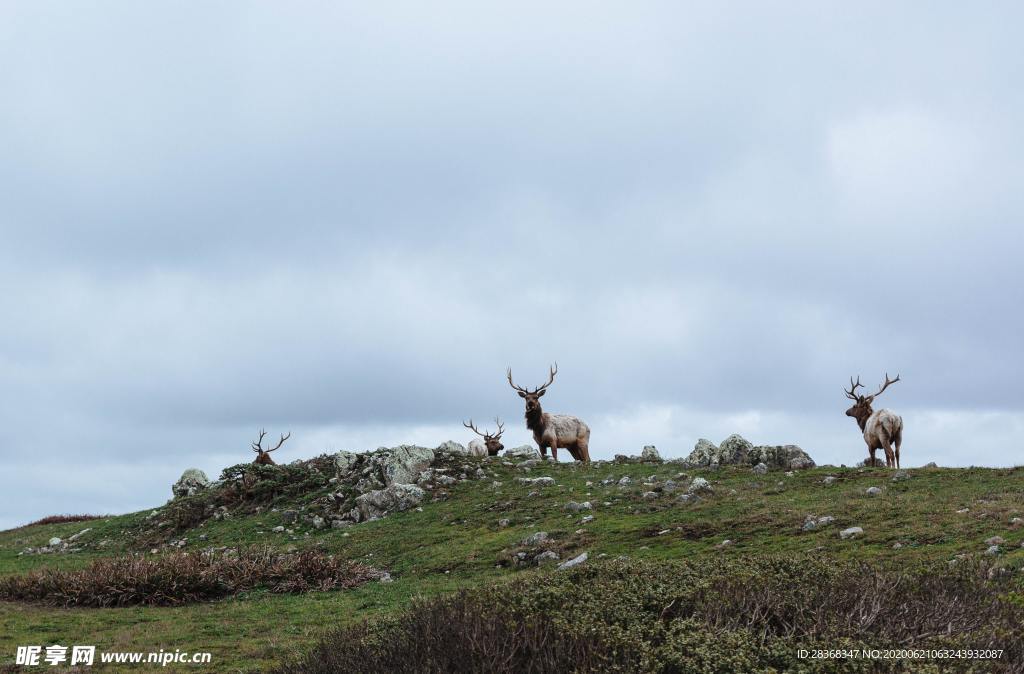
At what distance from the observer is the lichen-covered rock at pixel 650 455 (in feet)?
85.7

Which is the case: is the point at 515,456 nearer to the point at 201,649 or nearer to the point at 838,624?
the point at 201,649

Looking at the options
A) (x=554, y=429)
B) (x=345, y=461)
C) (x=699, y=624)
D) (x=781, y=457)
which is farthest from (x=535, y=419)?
(x=699, y=624)

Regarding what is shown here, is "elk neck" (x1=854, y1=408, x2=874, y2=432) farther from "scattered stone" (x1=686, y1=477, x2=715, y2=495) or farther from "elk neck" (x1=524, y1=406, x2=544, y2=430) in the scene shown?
"scattered stone" (x1=686, y1=477, x2=715, y2=495)

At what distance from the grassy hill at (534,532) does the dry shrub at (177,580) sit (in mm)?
414

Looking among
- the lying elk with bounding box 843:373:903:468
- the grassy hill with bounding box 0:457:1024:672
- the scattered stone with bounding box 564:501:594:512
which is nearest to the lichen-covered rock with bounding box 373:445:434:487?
the grassy hill with bounding box 0:457:1024:672

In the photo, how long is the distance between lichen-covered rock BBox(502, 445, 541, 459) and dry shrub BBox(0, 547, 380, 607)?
1266 centimetres

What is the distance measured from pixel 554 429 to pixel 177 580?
1801 centimetres

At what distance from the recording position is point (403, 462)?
81.3ft

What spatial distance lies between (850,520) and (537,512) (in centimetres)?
727

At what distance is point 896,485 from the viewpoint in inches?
664

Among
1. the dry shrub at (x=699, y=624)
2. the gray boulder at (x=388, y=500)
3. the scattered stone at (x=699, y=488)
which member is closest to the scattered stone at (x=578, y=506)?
the scattered stone at (x=699, y=488)

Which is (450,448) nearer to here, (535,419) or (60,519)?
(535,419)

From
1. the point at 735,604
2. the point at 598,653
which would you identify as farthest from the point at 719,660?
the point at 735,604

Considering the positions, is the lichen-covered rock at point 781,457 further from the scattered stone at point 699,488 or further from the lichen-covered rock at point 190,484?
the lichen-covered rock at point 190,484
